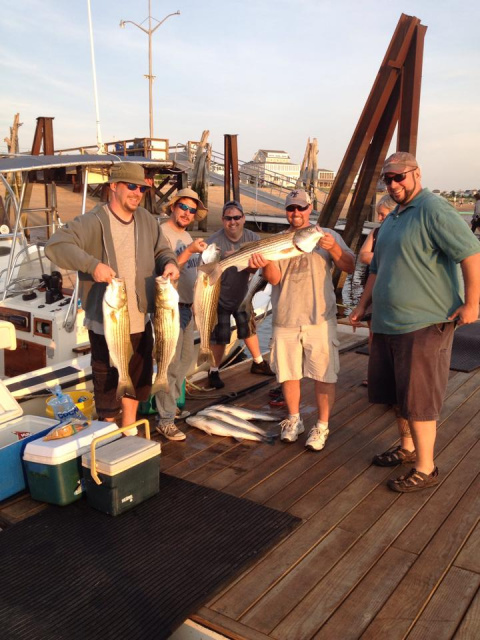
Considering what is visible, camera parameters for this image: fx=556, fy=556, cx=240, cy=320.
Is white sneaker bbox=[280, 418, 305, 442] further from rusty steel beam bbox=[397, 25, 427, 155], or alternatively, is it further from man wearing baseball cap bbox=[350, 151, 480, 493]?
rusty steel beam bbox=[397, 25, 427, 155]

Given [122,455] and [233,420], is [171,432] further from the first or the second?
[122,455]

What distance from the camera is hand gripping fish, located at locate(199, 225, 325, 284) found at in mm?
3896

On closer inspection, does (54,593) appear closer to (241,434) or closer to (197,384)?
(241,434)

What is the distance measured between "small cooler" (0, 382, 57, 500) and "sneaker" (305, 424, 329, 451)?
6.59ft

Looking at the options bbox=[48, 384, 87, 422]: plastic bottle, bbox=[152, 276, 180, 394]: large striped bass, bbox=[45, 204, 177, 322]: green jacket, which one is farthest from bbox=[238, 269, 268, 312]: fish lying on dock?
bbox=[48, 384, 87, 422]: plastic bottle

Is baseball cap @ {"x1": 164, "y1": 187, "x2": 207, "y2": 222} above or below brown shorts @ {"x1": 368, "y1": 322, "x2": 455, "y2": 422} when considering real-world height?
above

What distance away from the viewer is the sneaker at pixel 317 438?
4.49m

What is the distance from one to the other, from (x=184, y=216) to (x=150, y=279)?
96 centimetres

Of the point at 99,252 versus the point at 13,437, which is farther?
the point at 13,437

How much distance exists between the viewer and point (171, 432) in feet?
15.7

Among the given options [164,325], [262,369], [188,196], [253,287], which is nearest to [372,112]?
[262,369]

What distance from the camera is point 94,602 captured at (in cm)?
271

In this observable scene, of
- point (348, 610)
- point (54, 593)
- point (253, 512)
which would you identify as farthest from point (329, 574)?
point (54, 593)

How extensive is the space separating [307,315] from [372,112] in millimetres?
8777
